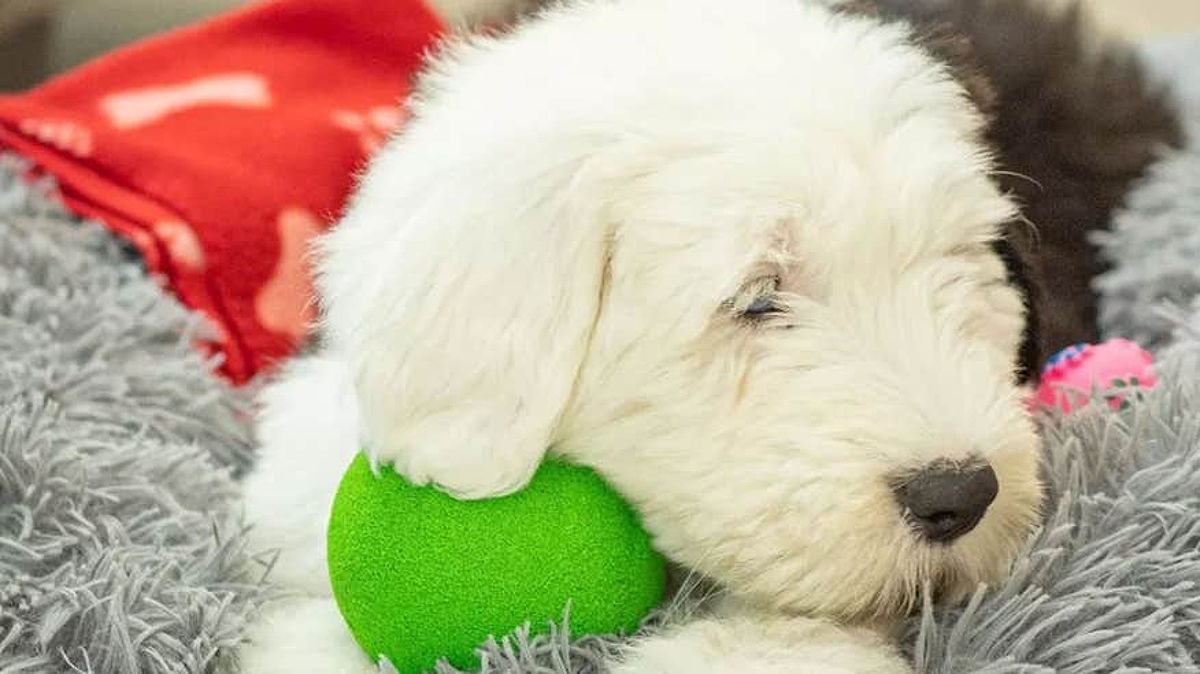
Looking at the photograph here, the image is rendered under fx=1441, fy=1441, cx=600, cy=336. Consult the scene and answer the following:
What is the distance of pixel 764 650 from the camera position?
38.1 inches

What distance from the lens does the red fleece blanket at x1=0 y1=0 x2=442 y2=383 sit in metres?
1.82

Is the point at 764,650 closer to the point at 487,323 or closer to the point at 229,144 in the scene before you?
the point at 487,323

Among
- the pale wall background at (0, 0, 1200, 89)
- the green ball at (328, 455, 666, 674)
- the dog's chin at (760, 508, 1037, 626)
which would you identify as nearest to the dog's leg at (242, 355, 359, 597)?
the green ball at (328, 455, 666, 674)

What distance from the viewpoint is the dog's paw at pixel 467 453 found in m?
1.00

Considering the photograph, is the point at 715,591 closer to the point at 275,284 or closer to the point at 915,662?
the point at 915,662

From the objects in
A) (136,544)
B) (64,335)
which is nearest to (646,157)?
(136,544)

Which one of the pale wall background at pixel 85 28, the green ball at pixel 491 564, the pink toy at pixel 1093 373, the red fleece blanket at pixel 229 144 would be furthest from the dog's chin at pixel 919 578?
the pale wall background at pixel 85 28

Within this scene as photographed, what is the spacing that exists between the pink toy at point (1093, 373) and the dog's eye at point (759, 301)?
0.44 meters

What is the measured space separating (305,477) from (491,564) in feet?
1.07

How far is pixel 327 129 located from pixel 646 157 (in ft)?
3.77

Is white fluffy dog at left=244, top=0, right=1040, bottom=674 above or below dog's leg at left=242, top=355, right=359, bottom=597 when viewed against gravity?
above

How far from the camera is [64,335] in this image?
5.22 feet

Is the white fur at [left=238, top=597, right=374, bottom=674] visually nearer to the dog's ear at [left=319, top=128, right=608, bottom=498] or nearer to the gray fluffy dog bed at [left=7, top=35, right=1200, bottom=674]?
the gray fluffy dog bed at [left=7, top=35, right=1200, bottom=674]

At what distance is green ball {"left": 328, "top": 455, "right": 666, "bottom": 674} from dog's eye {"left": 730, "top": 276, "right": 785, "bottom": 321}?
0.17m
